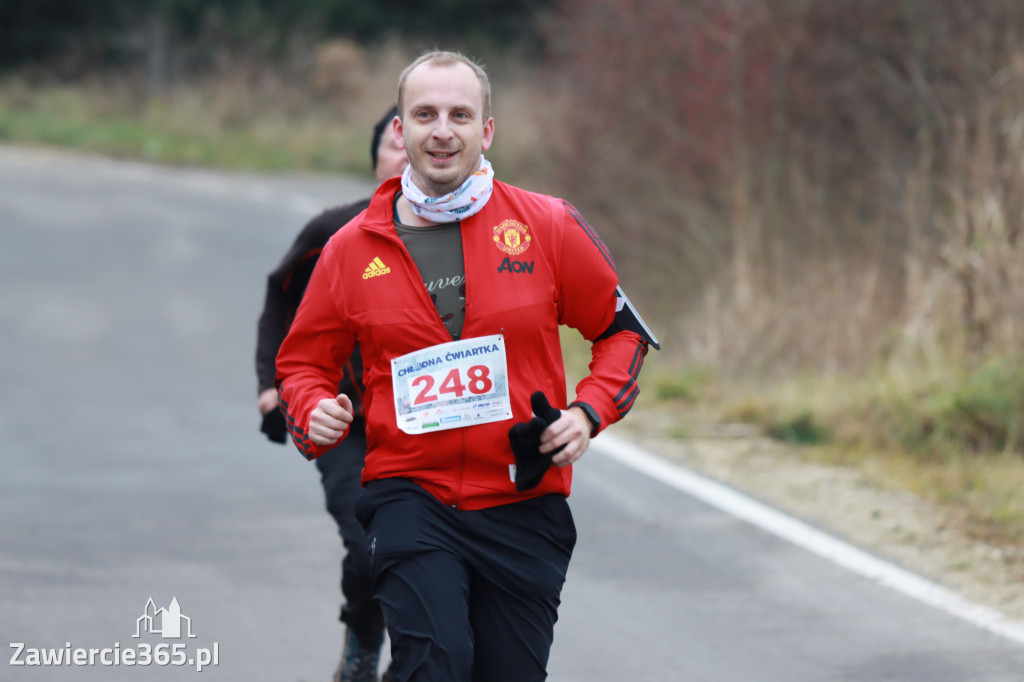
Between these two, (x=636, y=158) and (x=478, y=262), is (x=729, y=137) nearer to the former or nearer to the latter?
(x=636, y=158)

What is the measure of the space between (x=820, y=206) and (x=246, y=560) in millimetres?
8255

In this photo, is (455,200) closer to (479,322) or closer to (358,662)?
(479,322)

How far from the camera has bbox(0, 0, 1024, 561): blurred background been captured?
8781mm

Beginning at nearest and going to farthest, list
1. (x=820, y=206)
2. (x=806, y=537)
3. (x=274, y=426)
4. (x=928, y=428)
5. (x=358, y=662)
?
(x=358, y=662), (x=274, y=426), (x=806, y=537), (x=928, y=428), (x=820, y=206)

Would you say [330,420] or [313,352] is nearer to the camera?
[330,420]

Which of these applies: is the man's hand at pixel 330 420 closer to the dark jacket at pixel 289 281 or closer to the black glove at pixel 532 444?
the black glove at pixel 532 444

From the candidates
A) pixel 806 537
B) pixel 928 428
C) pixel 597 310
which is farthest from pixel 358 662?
pixel 928 428

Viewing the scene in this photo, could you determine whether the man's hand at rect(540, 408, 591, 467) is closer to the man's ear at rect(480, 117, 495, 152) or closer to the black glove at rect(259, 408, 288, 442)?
the man's ear at rect(480, 117, 495, 152)

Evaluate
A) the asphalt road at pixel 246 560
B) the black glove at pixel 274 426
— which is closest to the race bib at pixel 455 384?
the black glove at pixel 274 426

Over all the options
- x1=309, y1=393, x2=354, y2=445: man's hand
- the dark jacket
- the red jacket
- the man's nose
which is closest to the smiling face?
the man's nose

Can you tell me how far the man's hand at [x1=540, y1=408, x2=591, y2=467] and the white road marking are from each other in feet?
9.06

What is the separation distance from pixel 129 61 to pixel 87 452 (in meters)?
34.9

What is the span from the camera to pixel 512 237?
3.72 m

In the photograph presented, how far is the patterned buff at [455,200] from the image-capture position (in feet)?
12.0
